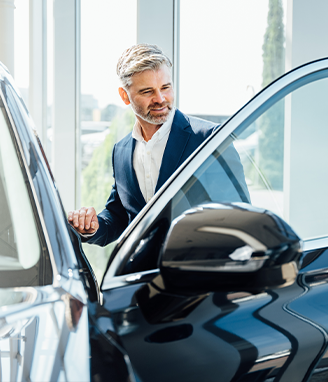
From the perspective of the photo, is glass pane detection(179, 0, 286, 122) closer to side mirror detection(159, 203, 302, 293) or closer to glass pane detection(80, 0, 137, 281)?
glass pane detection(80, 0, 137, 281)

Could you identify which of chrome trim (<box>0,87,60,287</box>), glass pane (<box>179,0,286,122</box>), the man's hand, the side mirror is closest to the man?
the man's hand

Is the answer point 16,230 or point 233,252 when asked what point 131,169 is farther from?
point 233,252

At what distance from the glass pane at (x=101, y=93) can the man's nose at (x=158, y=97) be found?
1.85 m

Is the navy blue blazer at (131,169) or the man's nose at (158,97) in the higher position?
the man's nose at (158,97)

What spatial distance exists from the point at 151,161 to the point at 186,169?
770mm

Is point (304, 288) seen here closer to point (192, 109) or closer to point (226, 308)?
point (226, 308)

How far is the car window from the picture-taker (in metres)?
0.74

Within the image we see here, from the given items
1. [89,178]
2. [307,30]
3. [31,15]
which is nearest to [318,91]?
[307,30]

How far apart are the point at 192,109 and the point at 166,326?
2.73 m

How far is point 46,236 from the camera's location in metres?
0.71

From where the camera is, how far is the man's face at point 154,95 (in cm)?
157

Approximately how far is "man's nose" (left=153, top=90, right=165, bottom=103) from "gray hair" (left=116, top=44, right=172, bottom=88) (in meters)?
0.10

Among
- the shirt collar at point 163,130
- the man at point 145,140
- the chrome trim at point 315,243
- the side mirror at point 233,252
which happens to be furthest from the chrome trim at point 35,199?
the shirt collar at point 163,130

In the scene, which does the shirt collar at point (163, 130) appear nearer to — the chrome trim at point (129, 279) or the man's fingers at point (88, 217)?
the man's fingers at point (88, 217)
